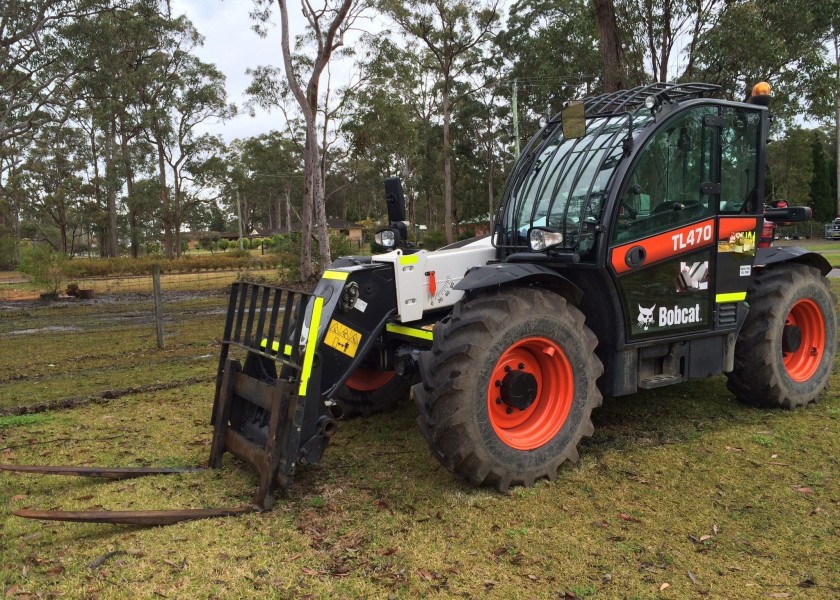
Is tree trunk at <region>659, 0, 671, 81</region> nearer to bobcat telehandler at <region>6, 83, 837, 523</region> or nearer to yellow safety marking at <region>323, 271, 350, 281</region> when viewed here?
bobcat telehandler at <region>6, 83, 837, 523</region>

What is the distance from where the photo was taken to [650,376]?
4719 millimetres

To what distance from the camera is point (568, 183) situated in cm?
468

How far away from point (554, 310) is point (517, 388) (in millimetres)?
564

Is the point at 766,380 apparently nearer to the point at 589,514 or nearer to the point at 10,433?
the point at 589,514

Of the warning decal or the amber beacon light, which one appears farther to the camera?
the amber beacon light

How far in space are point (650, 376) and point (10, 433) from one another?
5.41 metres

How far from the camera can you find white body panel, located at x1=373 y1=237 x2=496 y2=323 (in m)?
4.58

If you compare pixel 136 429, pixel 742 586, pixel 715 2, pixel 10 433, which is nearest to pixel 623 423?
pixel 742 586

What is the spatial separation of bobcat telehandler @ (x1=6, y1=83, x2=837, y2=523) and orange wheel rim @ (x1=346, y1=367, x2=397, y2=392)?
3cm

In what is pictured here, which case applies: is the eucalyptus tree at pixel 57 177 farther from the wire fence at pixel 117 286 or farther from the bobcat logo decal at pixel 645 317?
the bobcat logo decal at pixel 645 317

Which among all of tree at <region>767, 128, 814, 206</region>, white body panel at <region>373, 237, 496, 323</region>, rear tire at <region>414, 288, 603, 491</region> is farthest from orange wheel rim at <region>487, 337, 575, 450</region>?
tree at <region>767, 128, 814, 206</region>

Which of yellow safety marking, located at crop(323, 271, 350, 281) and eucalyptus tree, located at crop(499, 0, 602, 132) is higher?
eucalyptus tree, located at crop(499, 0, 602, 132)

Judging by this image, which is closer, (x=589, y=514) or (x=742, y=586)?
(x=742, y=586)

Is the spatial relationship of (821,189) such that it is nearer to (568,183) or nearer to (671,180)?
(671,180)
